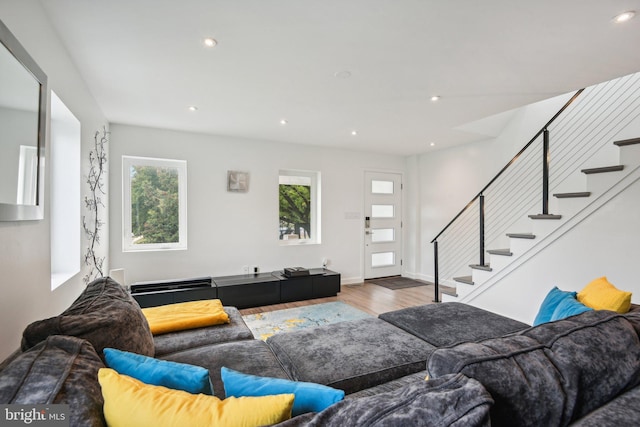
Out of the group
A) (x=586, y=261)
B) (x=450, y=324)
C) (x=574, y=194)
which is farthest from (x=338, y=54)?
(x=586, y=261)

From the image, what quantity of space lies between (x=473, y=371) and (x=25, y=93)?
6.82ft

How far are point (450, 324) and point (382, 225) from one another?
3674 mm

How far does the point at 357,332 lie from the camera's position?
1977 millimetres

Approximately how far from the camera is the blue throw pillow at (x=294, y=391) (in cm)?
84

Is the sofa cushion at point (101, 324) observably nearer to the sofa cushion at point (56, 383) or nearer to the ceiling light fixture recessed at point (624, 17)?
the sofa cushion at point (56, 383)

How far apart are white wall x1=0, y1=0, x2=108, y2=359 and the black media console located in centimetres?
141

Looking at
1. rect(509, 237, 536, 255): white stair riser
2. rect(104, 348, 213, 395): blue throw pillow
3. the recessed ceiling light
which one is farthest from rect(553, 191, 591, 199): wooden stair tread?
rect(104, 348, 213, 395): blue throw pillow

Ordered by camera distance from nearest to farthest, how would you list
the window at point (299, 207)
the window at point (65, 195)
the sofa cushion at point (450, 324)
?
the sofa cushion at point (450, 324)
the window at point (65, 195)
the window at point (299, 207)

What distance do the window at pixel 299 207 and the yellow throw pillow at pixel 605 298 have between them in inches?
148

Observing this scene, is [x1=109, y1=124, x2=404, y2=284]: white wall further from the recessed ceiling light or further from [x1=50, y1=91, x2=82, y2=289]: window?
the recessed ceiling light

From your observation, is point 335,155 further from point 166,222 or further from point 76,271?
point 76,271

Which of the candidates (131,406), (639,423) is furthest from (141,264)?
(639,423)

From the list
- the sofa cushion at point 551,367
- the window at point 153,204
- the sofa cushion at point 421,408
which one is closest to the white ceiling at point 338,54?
the window at point 153,204

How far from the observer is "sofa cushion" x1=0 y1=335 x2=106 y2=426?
28.5 inches
